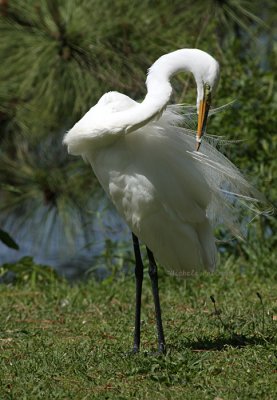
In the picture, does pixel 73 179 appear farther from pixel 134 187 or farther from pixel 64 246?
pixel 134 187

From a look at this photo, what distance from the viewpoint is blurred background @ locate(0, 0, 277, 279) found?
6789mm

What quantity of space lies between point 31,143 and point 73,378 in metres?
4.66

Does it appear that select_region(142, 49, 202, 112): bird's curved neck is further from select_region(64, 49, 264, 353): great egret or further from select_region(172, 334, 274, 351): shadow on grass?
select_region(172, 334, 274, 351): shadow on grass

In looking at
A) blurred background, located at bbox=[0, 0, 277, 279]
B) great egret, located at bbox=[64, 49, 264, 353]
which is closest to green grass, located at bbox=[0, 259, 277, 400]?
great egret, located at bbox=[64, 49, 264, 353]

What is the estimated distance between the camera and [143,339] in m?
4.61

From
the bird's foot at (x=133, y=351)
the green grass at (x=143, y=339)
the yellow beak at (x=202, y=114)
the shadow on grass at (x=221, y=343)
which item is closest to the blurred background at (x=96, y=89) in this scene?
the green grass at (x=143, y=339)

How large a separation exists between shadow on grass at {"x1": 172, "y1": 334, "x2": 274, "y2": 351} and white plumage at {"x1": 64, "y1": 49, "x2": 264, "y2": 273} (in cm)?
37

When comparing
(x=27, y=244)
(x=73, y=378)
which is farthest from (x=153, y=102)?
(x=27, y=244)

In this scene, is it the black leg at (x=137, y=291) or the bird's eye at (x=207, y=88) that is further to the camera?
the black leg at (x=137, y=291)

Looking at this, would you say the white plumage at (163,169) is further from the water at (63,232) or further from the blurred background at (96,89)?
the water at (63,232)

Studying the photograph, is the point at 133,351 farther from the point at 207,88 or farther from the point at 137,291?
the point at 207,88

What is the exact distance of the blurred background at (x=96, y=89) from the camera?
679 centimetres

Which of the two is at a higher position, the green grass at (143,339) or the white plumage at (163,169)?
the white plumage at (163,169)

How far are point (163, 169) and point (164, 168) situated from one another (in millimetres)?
10
